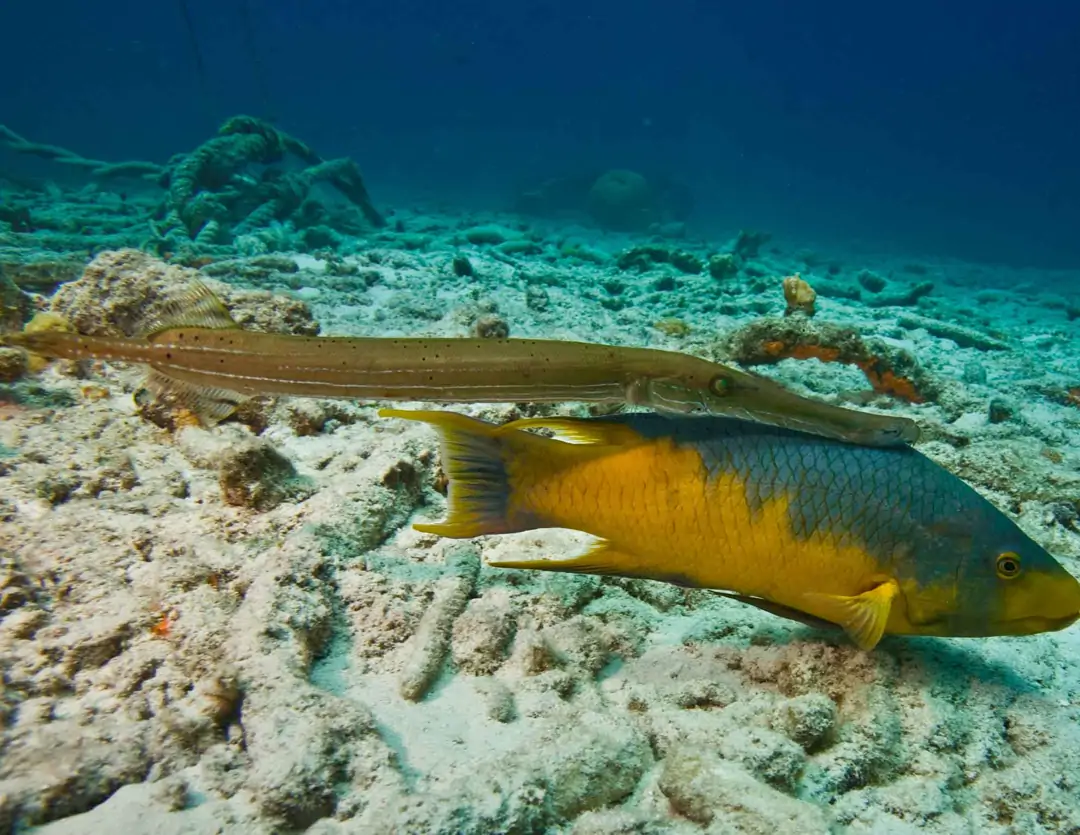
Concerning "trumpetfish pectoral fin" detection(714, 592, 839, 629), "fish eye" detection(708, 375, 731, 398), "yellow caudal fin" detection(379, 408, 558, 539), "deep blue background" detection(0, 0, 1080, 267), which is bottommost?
"trumpetfish pectoral fin" detection(714, 592, 839, 629)

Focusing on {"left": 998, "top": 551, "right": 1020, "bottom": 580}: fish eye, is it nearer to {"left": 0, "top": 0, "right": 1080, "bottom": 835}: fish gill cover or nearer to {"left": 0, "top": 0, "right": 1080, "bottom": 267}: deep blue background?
{"left": 0, "top": 0, "right": 1080, "bottom": 835}: fish gill cover

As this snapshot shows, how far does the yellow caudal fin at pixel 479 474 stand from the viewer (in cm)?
226

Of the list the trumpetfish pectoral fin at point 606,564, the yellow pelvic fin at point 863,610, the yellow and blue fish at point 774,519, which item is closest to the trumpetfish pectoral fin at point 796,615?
the yellow and blue fish at point 774,519

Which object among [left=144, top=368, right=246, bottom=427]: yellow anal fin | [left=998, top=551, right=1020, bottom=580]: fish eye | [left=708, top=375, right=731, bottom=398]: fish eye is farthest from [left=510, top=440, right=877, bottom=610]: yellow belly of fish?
[left=144, top=368, right=246, bottom=427]: yellow anal fin

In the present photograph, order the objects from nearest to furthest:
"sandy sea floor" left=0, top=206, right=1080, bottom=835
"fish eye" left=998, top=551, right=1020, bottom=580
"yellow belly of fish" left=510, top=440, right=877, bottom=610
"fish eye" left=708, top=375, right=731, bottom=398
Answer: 1. "sandy sea floor" left=0, top=206, right=1080, bottom=835
2. "fish eye" left=998, top=551, right=1020, bottom=580
3. "yellow belly of fish" left=510, top=440, right=877, bottom=610
4. "fish eye" left=708, top=375, right=731, bottom=398

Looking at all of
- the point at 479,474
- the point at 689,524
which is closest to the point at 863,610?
the point at 689,524

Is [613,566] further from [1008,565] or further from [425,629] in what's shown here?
[1008,565]

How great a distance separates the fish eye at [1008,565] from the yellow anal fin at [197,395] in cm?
340

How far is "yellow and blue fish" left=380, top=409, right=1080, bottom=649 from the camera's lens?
77.9 inches

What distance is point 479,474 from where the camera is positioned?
2273 mm

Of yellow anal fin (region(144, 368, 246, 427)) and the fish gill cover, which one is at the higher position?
yellow anal fin (region(144, 368, 246, 427))

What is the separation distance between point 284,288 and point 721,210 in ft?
176

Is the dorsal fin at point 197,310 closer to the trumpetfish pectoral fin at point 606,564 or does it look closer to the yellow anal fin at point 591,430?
the yellow anal fin at point 591,430

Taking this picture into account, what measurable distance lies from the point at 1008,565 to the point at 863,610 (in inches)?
19.8
